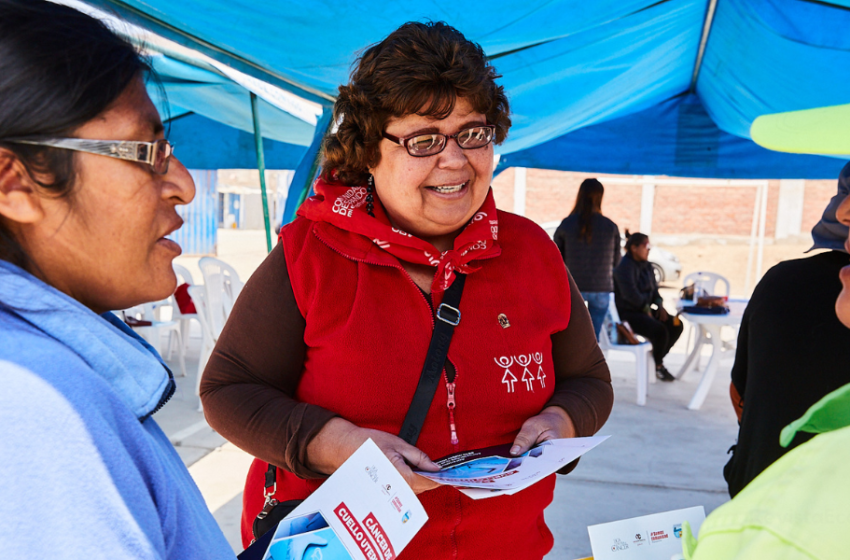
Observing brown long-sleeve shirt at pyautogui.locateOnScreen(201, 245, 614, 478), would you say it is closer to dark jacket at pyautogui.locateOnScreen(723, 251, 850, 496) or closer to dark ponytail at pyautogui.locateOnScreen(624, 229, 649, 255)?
dark jacket at pyautogui.locateOnScreen(723, 251, 850, 496)

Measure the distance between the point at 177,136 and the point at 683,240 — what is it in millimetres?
19136

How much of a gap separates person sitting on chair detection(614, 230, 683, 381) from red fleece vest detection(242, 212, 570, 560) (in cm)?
507

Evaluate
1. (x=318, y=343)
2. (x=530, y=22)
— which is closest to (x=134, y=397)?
(x=318, y=343)

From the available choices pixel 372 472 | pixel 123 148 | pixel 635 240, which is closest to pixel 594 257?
pixel 635 240

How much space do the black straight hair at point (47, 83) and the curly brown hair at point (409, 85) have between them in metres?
0.79

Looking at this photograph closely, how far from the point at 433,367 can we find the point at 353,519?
1.54 ft

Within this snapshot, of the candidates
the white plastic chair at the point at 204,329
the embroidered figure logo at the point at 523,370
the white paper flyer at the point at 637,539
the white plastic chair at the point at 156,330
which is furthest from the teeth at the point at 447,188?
the white plastic chair at the point at 156,330

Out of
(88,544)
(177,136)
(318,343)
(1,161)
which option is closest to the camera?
(88,544)

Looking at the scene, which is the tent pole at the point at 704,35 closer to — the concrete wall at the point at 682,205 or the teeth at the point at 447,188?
the teeth at the point at 447,188

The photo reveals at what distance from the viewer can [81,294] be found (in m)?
0.77

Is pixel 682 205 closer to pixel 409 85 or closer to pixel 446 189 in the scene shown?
pixel 446 189

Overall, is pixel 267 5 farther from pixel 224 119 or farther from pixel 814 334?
pixel 224 119

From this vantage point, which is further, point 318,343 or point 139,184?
point 318,343

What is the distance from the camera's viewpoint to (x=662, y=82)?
5156 mm
